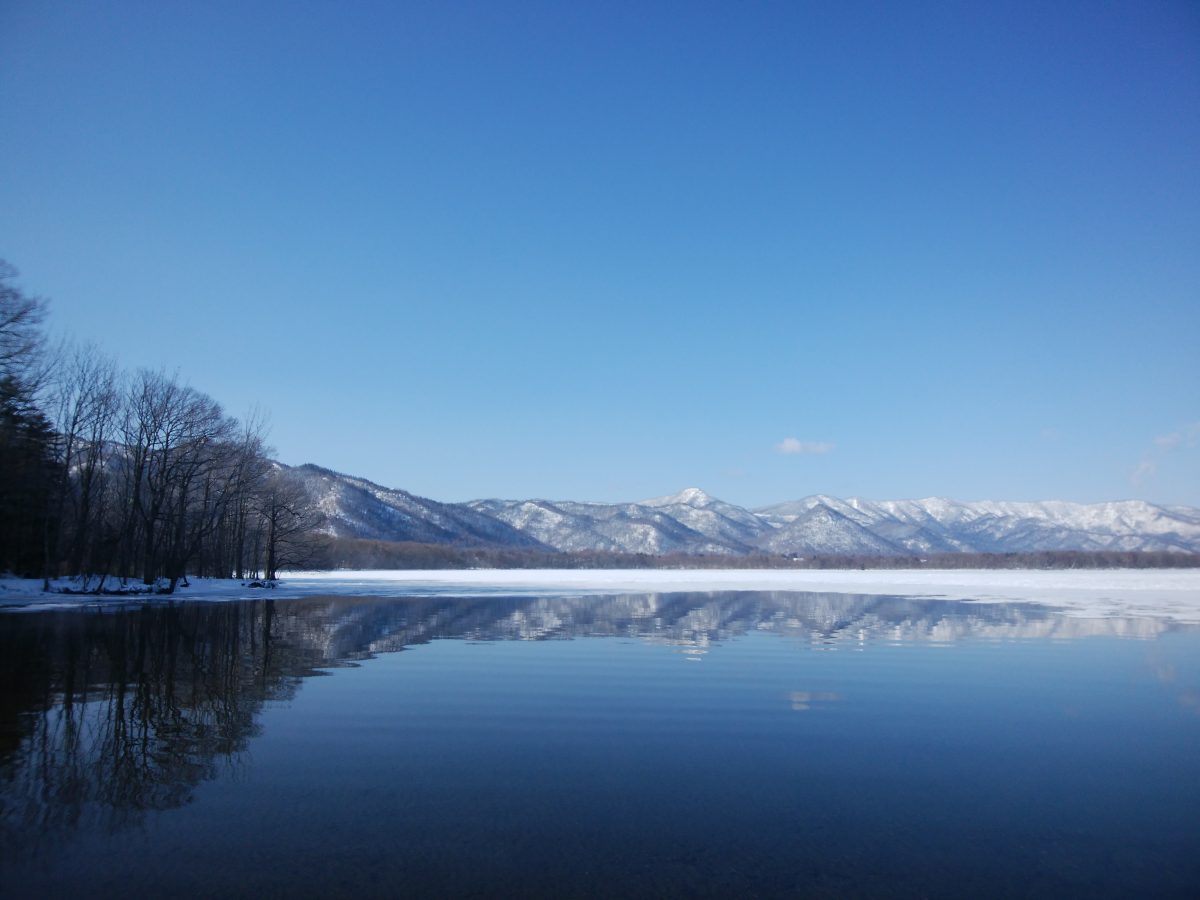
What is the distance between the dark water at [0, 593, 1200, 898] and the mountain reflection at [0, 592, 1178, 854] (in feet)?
0.22

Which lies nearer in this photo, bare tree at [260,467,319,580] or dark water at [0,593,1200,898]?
dark water at [0,593,1200,898]

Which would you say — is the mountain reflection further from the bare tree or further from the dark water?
the bare tree

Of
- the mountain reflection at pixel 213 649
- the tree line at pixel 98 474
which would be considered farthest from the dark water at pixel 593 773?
the tree line at pixel 98 474

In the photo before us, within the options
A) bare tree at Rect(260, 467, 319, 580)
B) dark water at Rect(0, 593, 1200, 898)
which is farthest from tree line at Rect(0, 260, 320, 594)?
dark water at Rect(0, 593, 1200, 898)

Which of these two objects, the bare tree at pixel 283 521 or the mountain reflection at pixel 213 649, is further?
the bare tree at pixel 283 521

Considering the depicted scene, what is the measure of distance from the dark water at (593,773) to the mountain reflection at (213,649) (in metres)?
0.07

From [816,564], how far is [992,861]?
176 m

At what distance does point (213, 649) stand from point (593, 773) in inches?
484

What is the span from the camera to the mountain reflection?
21.9ft

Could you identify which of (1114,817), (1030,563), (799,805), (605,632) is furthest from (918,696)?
(1030,563)

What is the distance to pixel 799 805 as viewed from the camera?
6449 mm

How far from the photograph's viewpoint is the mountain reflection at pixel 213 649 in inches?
263

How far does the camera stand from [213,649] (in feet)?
53.3

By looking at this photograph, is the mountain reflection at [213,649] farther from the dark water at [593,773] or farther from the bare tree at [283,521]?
the bare tree at [283,521]
